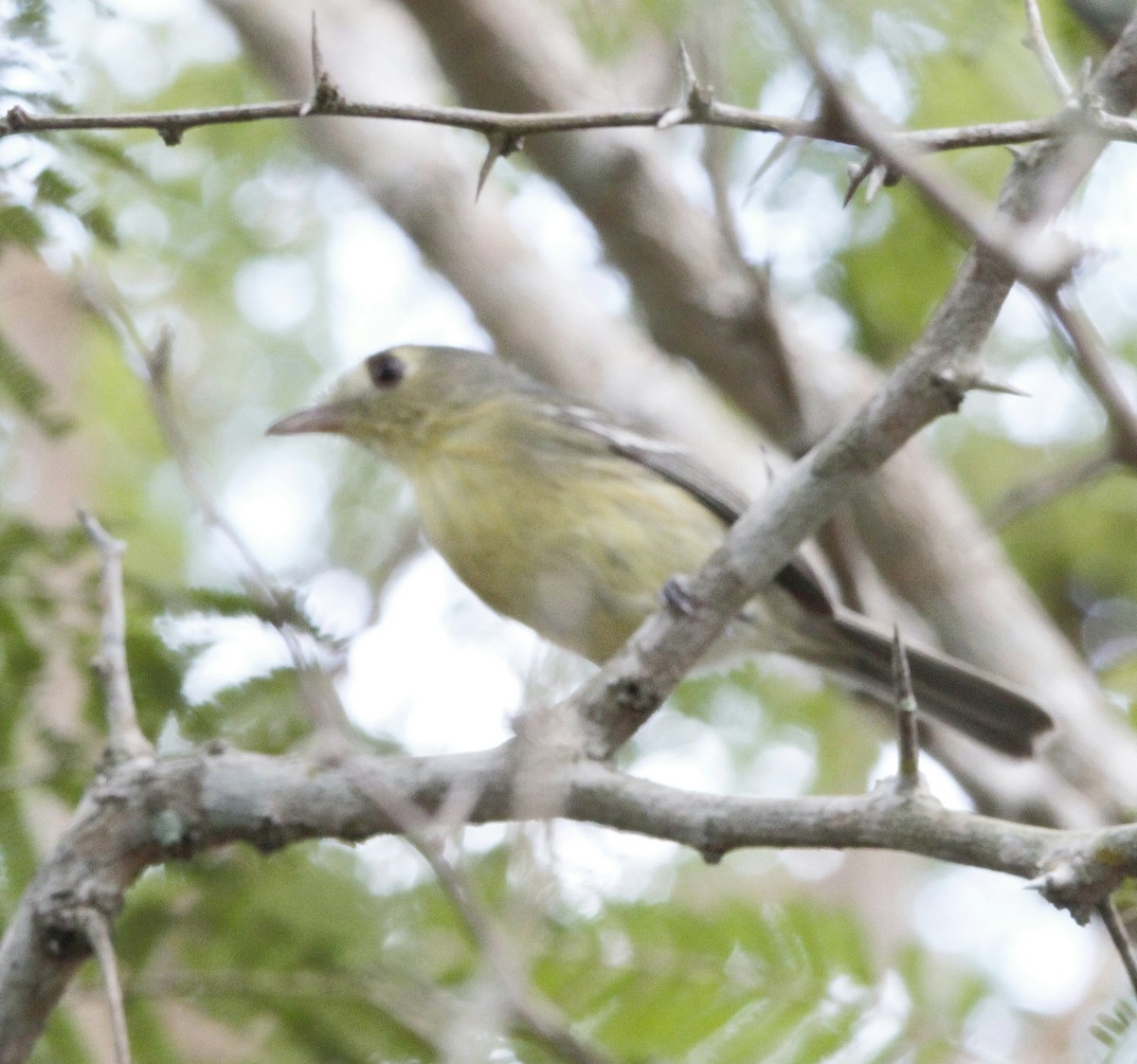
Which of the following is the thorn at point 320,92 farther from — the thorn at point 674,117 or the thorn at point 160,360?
the thorn at point 160,360

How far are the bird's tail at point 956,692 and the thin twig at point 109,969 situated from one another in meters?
2.79

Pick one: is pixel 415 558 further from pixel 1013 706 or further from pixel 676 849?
pixel 1013 706

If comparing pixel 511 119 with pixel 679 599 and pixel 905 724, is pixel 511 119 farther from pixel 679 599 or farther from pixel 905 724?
pixel 679 599

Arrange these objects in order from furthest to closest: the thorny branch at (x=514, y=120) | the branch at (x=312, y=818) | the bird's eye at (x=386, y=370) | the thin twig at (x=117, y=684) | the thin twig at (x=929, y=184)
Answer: the bird's eye at (x=386, y=370)
the thin twig at (x=117, y=684)
the branch at (x=312, y=818)
the thorny branch at (x=514, y=120)
the thin twig at (x=929, y=184)

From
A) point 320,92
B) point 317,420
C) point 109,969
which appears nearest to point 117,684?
point 109,969

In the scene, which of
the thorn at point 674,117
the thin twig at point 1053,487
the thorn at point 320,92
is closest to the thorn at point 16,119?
the thorn at point 320,92

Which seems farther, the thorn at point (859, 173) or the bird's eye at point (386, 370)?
the bird's eye at point (386, 370)

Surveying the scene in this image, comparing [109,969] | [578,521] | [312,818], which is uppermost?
[578,521]

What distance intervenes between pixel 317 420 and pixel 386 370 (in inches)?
12.9

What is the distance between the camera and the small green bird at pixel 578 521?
505 cm

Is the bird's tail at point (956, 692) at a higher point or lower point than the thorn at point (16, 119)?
higher

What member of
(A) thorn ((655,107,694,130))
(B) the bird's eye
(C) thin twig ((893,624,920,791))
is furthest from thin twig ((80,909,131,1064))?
(B) the bird's eye

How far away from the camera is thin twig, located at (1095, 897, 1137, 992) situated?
2.26 metres

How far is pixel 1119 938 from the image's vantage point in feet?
7.54
